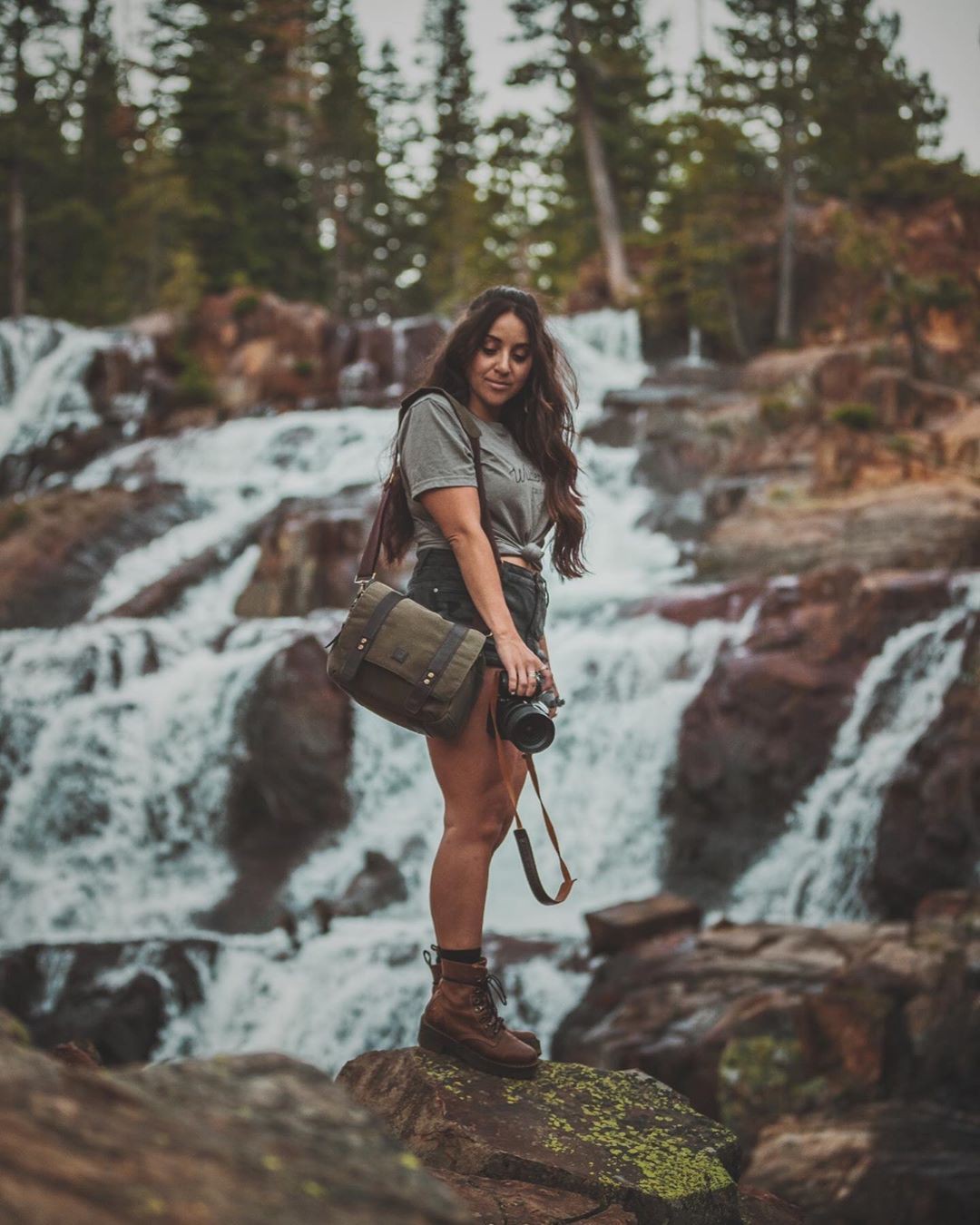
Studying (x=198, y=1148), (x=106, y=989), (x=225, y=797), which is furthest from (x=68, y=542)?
(x=198, y=1148)

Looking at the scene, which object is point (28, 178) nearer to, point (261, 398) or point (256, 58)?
point (256, 58)

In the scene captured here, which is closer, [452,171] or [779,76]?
[779,76]

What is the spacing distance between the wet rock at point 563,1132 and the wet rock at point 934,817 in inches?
252

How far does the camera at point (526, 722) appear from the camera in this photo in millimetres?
2797

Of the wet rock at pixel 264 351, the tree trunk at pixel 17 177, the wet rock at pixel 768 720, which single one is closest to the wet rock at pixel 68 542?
the wet rock at pixel 264 351

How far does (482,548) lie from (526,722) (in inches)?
16.1

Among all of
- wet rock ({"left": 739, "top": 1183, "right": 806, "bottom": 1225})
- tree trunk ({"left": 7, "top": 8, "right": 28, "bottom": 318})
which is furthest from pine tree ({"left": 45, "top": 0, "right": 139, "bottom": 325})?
wet rock ({"left": 739, "top": 1183, "right": 806, "bottom": 1225})

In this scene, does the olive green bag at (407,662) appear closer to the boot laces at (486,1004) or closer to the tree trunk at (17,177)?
the boot laces at (486,1004)

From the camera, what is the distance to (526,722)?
2.80 metres

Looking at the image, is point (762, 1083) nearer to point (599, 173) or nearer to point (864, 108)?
point (599, 173)

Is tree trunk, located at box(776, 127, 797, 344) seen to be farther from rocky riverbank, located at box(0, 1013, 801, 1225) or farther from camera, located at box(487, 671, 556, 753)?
rocky riverbank, located at box(0, 1013, 801, 1225)

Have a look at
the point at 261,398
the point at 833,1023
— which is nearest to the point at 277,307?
the point at 261,398

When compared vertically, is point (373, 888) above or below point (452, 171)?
below

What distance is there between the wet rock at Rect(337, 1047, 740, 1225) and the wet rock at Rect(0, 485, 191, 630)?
13.3 metres
